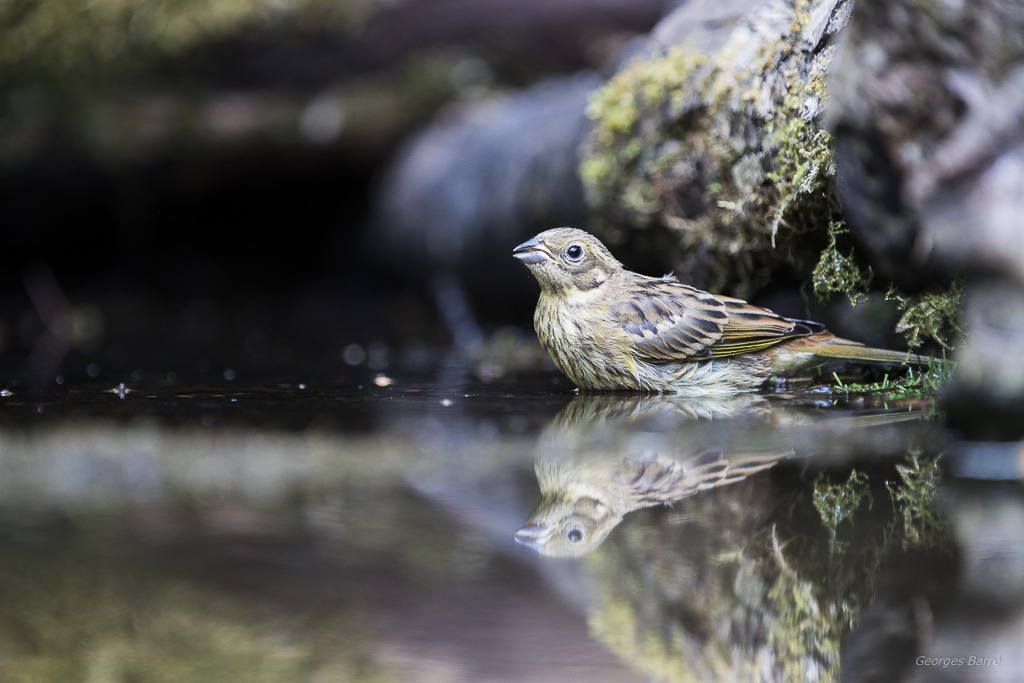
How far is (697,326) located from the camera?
4.25 m

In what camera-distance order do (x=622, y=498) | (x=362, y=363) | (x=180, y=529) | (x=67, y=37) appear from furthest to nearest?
(x=67, y=37) → (x=362, y=363) → (x=622, y=498) → (x=180, y=529)

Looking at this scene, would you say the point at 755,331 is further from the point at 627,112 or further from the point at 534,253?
the point at 627,112

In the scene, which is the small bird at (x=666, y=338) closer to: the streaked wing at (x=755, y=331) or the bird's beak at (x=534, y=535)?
the streaked wing at (x=755, y=331)

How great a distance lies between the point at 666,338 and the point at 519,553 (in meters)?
2.28

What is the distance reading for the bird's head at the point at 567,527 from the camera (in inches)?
82.1

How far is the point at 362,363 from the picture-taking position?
19.9ft

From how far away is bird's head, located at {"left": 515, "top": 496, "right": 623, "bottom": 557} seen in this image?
2086 millimetres

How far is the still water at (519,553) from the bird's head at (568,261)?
1.23 metres

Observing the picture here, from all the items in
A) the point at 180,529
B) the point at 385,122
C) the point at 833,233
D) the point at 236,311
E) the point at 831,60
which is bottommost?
the point at 180,529

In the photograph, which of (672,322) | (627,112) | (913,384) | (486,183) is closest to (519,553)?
(672,322)

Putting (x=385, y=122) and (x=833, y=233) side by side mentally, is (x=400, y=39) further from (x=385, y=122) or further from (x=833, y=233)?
(x=833, y=233)

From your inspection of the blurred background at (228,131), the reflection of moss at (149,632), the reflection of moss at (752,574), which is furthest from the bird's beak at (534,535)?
the blurred background at (228,131)

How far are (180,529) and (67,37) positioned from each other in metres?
8.23

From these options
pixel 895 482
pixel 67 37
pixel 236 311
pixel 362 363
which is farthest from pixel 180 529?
pixel 236 311
